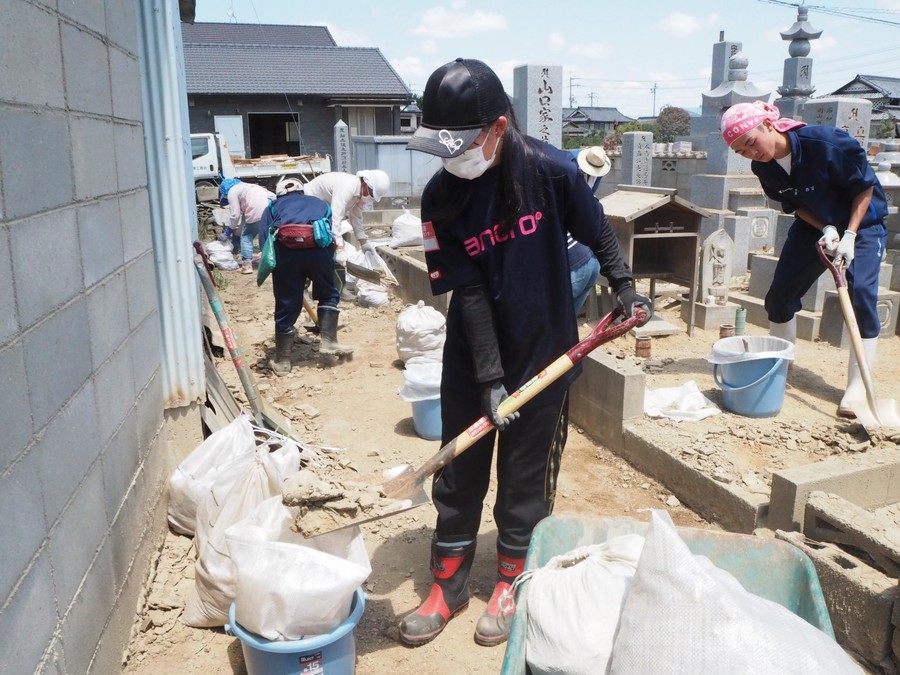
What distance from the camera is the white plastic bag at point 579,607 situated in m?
1.65

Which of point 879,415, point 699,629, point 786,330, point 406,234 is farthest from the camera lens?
point 406,234

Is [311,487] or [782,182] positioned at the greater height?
[782,182]

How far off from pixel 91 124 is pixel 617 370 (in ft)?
9.47

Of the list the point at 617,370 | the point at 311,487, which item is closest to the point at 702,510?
the point at 617,370

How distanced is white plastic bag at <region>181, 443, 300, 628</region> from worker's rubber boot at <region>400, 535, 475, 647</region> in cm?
68

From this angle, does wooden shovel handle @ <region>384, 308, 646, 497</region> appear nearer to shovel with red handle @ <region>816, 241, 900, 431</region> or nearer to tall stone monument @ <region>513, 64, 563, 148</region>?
shovel with red handle @ <region>816, 241, 900, 431</region>

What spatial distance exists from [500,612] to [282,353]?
395 cm

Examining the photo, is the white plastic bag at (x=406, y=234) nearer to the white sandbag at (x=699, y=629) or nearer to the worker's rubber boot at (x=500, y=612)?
the worker's rubber boot at (x=500, y=612)

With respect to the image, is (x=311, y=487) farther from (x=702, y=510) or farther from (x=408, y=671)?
(x=702, y=510)

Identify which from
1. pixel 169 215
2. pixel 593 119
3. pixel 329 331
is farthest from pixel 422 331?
pixel 593 119

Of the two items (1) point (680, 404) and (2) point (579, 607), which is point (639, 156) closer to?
(1) point (680, 404)

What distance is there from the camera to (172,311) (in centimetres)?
356

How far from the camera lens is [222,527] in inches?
112

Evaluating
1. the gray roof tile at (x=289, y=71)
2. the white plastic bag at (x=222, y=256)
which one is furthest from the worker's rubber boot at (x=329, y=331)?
the gray roof tile at (x=289, y=71)
